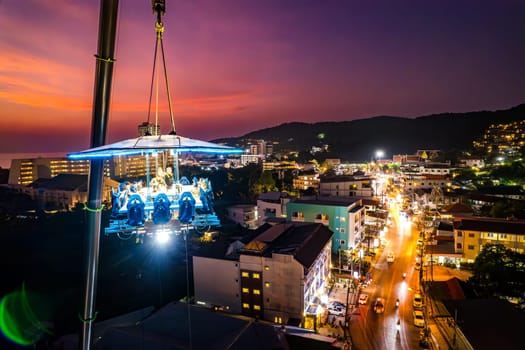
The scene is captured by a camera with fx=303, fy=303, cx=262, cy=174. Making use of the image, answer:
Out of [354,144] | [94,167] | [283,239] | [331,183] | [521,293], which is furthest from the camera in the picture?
[354,144]

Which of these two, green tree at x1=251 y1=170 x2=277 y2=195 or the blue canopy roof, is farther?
green tree at x1=251 y1=170 x2=277 y2=195

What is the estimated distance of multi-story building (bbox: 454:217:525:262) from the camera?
13.6 m

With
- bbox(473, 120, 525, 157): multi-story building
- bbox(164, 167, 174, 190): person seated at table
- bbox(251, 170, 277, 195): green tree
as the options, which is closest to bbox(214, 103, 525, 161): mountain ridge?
bbox(473, 120, 525, 157): multi-story building

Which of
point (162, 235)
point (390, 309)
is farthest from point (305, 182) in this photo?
point (162, 235)

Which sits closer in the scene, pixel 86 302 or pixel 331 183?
pixel 86 302

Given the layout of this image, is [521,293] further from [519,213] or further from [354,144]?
[354,144]

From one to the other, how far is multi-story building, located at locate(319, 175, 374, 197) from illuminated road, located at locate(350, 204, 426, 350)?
5.32m

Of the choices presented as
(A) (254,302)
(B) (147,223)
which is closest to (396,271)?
(A) (254,302)

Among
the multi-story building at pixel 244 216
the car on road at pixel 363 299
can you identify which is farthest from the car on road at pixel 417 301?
the multi-story building at pixel 244 216

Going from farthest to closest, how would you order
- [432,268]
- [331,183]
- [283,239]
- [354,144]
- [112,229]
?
[354,144] < [331,183] < [432,268] < [283,239] < [112,229]

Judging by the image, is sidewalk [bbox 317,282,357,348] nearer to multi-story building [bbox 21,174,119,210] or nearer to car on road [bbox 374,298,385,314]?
car on road [bbox 374,298,385,314]

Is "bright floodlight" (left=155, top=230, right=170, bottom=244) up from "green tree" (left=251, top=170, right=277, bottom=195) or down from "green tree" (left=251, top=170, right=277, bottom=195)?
down

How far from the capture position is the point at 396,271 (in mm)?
14180

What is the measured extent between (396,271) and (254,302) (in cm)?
747
